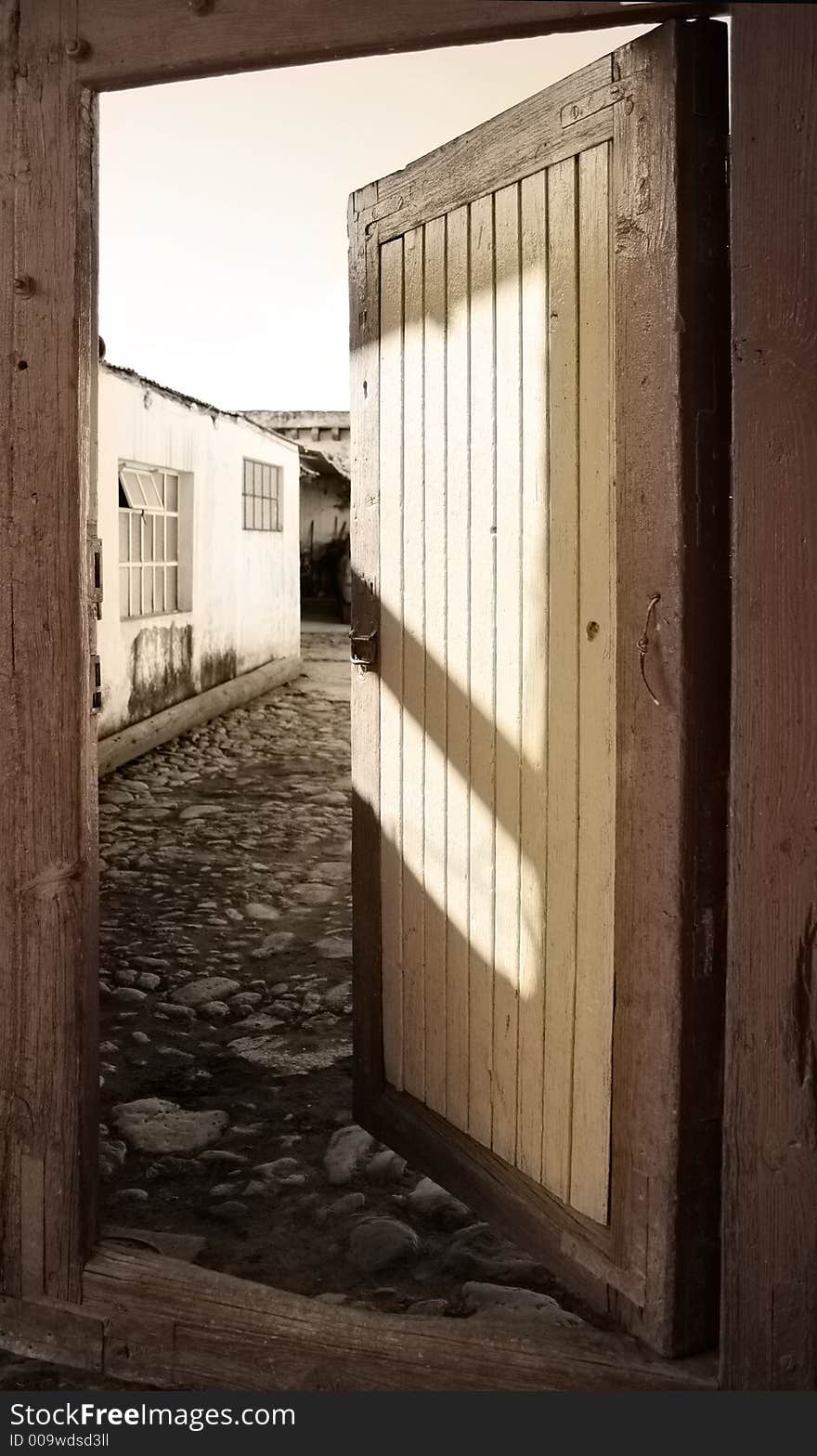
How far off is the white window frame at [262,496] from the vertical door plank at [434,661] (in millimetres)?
10290

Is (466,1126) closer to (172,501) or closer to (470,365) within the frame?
(470,365)

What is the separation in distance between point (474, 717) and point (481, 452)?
1.87 ft

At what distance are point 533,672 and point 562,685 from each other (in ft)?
0.35

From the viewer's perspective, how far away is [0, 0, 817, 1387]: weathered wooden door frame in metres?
1.72

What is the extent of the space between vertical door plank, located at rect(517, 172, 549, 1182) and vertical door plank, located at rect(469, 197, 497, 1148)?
0.12m

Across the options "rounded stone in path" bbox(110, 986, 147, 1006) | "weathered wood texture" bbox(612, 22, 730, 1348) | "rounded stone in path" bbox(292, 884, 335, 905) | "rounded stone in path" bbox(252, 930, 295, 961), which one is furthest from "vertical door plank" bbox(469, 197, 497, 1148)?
"rounded stone in path" bbox(292, 884, 335, 905)

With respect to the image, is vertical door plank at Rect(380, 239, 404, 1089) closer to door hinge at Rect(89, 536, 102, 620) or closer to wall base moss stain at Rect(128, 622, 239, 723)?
door hinge at Rect(89, 536, 102, 620)

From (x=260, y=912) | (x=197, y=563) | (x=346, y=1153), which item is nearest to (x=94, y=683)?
(x=346, y=1153)

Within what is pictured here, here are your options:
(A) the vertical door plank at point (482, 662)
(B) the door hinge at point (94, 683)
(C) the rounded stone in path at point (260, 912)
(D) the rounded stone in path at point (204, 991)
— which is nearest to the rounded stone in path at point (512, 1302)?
(A) the vertical door plank at point (482, 662)

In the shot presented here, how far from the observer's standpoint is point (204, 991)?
→ 4.10 m

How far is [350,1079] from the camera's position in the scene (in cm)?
341

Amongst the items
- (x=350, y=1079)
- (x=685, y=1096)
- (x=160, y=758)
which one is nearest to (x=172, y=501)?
(x=160, y=758)

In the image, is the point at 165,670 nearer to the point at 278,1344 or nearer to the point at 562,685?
the point at 562,685

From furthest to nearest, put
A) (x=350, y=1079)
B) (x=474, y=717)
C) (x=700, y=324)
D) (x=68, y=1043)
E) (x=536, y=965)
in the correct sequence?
(x=350, y=1079) → (x=474, y=717) → (x=536, y=965) → (x=68, y=1043) → (x=700, y=324)
